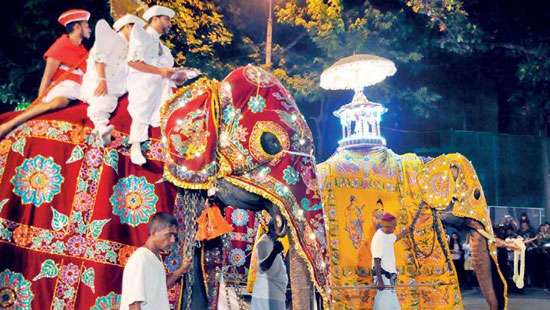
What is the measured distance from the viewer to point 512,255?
623 inches

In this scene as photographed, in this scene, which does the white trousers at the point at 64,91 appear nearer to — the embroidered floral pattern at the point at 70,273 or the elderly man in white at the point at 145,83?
the elderly man in white at the point at 145,83

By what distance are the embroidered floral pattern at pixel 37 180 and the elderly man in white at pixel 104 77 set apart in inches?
14.3

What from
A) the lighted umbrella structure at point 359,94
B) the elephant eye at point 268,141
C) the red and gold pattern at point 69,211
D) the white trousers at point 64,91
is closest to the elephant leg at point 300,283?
the elephant eye at point 268,141

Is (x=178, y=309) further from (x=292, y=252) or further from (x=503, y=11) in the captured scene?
(x=503, y=11)

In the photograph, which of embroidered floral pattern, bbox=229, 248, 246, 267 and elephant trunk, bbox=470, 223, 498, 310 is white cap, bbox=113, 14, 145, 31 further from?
elephant trunk, bbox=470, 223, 498, 310

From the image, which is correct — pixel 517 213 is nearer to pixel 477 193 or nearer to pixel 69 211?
pixel 477 193

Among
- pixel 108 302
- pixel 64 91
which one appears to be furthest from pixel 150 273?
pixel 64 91

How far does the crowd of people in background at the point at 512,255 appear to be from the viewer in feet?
49.9

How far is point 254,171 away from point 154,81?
954 mm

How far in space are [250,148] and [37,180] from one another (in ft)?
4.55

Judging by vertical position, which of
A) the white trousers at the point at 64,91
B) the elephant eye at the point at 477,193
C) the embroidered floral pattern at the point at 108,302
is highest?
the white trousers at the point at 64,91

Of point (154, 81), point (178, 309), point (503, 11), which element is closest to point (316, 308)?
point (178, 309)

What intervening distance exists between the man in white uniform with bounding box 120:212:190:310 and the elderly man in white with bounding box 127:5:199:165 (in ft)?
2.53

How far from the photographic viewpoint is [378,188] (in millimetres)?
8766
